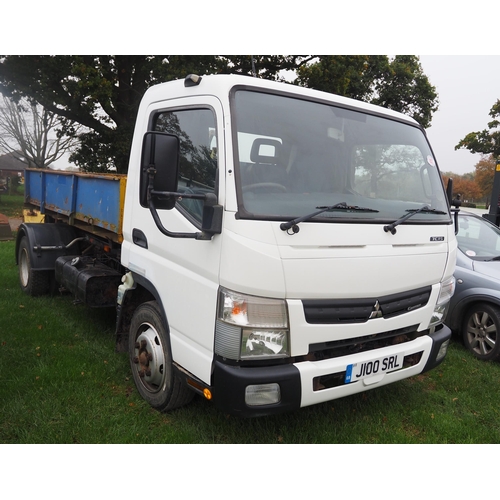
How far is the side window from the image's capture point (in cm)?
288

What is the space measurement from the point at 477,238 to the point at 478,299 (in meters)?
1.14

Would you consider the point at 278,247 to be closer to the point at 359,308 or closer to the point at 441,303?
the point at 359,308

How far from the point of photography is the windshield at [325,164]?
2.73 meters

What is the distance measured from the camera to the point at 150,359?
349 centimetres

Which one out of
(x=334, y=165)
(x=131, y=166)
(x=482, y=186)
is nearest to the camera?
(x=334, y=165)

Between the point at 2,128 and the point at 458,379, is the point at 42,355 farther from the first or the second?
the point at 2,128

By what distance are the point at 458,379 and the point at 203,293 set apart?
3.05 m

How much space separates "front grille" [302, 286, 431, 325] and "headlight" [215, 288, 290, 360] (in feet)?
0.61

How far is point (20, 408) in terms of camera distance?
350cm

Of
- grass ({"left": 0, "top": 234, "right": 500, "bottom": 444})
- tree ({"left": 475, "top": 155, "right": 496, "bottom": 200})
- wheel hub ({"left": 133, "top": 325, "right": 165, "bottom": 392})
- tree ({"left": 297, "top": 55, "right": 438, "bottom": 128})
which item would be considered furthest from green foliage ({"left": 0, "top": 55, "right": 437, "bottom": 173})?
tree ({"left": 475, "top": 155, "right": 496, "bottom": 200})

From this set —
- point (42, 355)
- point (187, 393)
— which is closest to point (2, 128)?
point (42, 355)

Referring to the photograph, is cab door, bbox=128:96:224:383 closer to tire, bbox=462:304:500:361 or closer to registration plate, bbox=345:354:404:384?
registration plate, bbox=345:354:404:384

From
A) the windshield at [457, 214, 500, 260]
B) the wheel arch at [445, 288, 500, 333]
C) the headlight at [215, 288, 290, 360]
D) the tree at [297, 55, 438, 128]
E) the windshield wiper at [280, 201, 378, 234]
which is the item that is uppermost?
the tree at [297, 55, 438, 128]

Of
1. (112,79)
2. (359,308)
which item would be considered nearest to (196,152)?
(359,308)
